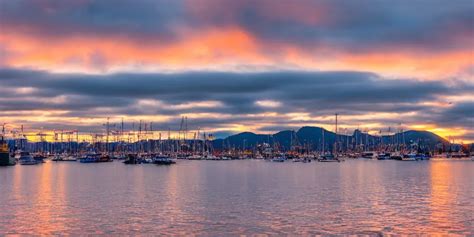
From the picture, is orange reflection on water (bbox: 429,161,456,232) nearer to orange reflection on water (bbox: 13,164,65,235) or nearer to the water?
the water

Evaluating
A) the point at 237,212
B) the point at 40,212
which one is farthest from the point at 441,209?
the point at 40,212

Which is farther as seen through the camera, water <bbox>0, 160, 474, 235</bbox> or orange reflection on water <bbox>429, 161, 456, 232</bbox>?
orange reflection on water <bbox>429, 161, 456, 232</bbox>

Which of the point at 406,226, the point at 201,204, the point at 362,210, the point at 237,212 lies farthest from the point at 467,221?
the point at 201,204

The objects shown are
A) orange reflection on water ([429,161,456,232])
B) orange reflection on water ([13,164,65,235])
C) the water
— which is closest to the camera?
the water

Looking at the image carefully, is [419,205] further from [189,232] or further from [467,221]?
[189,232]

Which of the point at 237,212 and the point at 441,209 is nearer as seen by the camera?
the point at 237,212

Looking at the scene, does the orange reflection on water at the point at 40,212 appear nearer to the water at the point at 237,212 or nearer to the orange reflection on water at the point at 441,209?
the water at the point at 237,212

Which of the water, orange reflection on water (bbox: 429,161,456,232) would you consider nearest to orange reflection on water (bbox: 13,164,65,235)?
the water

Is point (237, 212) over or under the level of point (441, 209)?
over

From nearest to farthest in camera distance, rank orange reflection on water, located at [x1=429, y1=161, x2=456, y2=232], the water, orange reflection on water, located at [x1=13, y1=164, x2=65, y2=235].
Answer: the water, orange reflection on water, located at [x1=13, y1=164, x2=65, y2=235], orange reflection on water, located at [x1=429, y1=161, x2=456, y2=232]

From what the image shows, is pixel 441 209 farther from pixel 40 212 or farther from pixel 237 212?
pixel 40 212

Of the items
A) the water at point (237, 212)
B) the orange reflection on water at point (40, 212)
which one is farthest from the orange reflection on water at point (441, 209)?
the orange reflection on water at point (40, 212)

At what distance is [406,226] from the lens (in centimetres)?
4638

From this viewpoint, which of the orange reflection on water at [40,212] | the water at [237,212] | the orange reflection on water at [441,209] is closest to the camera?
the water at [237,212]
